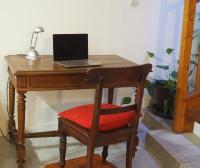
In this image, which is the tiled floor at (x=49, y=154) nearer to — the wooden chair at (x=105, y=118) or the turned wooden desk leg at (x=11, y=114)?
the turned wooden desk leg at (x=11, y=114)

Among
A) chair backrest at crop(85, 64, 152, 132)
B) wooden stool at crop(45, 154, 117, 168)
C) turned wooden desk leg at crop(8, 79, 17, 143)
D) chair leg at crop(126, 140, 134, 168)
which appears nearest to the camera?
chair backrest at crop(85, 64, 152, 132)

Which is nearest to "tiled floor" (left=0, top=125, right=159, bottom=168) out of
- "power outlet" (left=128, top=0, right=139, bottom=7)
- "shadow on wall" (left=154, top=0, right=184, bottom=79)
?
"shadow on wall" (left=154, top=0, right=184, bottom=79)

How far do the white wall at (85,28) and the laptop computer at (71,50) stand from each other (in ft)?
0.94

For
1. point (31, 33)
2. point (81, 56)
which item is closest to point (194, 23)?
point (81, 56)

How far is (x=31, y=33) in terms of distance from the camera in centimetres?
262

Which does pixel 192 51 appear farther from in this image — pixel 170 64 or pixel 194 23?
pixel 170 64

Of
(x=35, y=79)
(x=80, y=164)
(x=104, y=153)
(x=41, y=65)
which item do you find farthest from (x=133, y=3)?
(x=80, y=164)

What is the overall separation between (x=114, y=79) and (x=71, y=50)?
0.78 metres

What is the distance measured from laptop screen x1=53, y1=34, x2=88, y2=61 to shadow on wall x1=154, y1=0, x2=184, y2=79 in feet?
3.31

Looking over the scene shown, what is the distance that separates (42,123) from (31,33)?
854mm

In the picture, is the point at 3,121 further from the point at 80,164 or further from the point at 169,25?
the point at 169,25

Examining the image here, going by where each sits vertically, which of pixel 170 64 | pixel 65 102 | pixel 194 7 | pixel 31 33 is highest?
pixel 194 7

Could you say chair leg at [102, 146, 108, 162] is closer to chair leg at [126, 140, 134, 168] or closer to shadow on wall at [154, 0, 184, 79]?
chair leg at [126, 140, 134, 168]

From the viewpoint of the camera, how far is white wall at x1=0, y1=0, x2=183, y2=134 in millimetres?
2574
